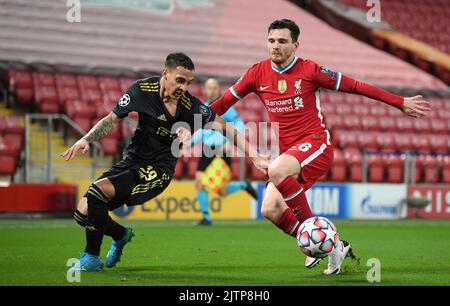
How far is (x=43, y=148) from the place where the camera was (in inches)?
627

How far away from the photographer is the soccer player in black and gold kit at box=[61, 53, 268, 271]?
675cm

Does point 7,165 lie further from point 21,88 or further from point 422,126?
point 422,126

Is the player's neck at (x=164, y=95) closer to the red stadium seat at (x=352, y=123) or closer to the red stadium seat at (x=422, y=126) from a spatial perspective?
the red stadium seat at (x=352, y=123)

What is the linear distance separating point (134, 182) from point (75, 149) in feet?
2.55

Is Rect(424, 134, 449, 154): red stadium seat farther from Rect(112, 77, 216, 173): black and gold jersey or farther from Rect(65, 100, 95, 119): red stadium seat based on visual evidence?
Rect(112, 77, 216, 173): black and gold jersey

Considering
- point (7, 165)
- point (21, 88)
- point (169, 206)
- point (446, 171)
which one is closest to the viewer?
point (7, 165)

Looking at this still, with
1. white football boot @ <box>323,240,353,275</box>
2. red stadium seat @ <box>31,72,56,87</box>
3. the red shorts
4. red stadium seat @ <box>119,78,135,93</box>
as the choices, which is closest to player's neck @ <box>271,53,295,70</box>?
the red shorts

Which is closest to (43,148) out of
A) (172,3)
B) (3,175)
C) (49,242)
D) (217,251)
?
(3,175)

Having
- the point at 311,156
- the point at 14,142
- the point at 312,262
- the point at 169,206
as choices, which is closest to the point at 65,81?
the point at 14,142

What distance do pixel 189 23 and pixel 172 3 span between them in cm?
83

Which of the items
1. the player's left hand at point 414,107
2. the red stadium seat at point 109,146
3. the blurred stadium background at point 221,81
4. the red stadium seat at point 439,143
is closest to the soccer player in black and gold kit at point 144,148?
the player's left hand at point 414,107

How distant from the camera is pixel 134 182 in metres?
6.94

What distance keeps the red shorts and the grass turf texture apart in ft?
2.85

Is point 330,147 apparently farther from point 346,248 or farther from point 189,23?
point 189,23
